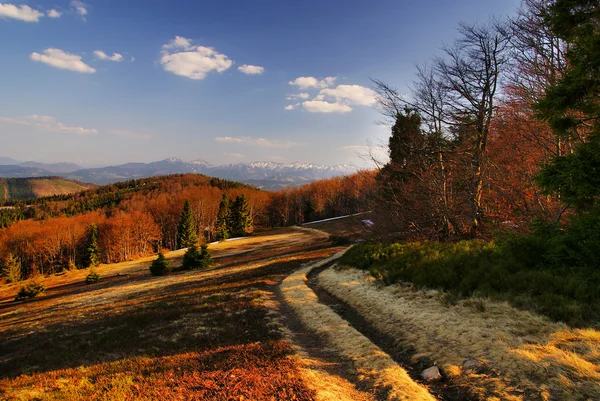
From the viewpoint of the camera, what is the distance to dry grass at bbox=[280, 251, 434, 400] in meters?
5.37

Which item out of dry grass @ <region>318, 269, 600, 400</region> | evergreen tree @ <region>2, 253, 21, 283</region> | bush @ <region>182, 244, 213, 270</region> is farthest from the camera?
evergreen tree @ <region>2, 253, 21, 283</region>

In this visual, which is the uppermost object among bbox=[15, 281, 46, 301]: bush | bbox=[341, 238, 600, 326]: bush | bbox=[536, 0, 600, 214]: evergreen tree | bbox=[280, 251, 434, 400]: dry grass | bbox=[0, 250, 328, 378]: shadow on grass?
bbox=[536, 0, 600, 214]: evergreen tree

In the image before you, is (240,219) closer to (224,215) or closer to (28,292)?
(224,215)

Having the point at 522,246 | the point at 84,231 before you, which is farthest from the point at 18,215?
the point at 522,246

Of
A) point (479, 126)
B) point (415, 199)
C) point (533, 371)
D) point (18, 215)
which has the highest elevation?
point (479, 126)

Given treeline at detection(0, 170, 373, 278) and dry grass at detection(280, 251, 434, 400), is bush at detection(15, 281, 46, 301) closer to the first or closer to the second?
treeline at detection(0, 170, 373, 278)

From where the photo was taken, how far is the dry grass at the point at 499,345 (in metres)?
4.59

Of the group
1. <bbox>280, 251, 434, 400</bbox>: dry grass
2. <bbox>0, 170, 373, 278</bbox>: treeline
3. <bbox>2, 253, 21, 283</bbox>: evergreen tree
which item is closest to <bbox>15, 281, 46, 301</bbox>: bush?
<bbox>0, 170, 373, 278</bbox>: treeline

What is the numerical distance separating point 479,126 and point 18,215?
531ft

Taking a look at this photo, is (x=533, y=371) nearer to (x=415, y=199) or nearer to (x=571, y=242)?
(x=571, y=242)

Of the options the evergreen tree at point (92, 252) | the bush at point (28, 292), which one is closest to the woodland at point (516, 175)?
the bush at point (28, 292)

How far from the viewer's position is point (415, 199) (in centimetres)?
1694

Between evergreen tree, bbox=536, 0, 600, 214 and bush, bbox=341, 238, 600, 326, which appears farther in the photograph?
bush, bbox=341, 238, 600, 326

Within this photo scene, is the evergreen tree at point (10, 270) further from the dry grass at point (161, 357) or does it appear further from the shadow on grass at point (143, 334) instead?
the dry grass at point (161, 357)
